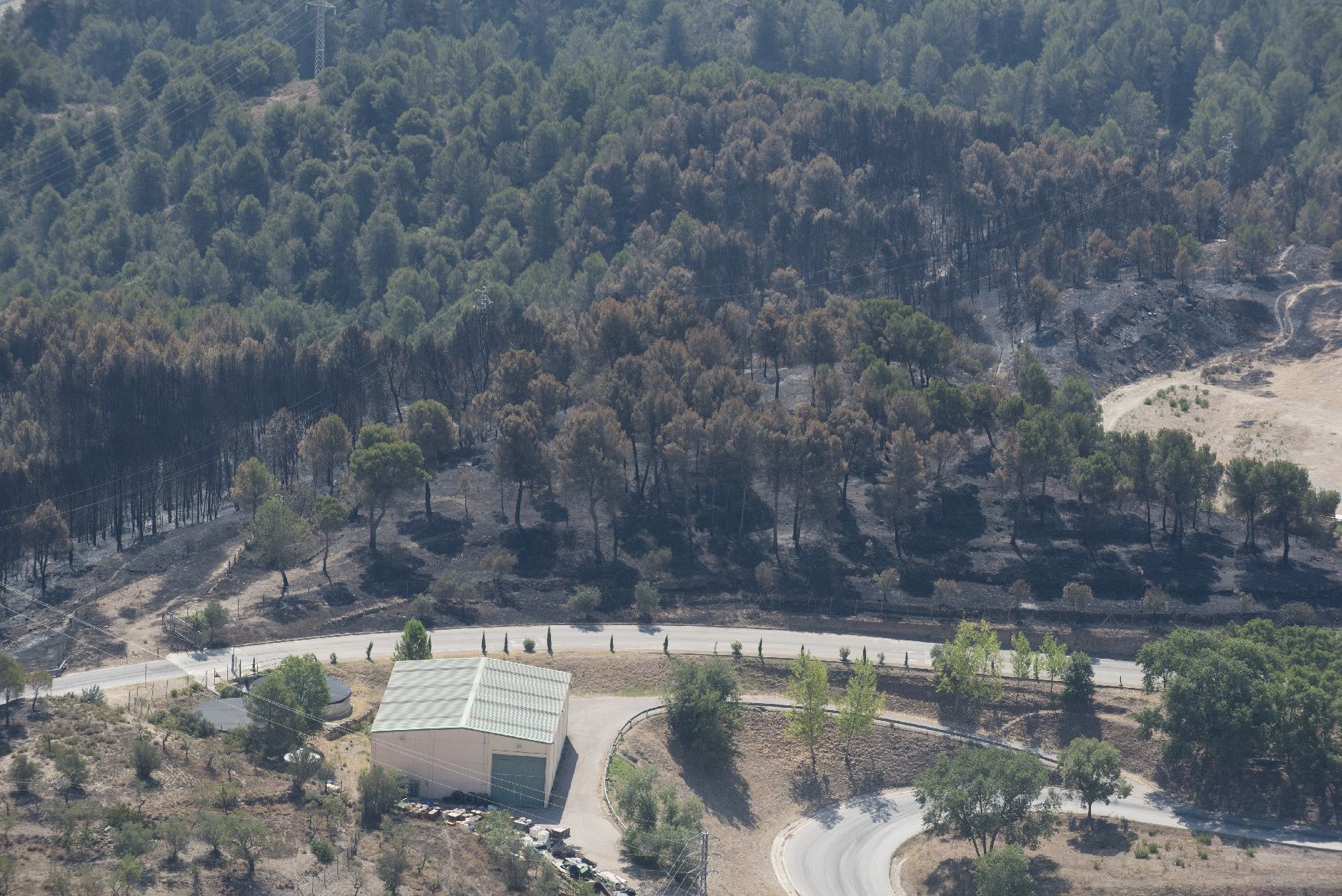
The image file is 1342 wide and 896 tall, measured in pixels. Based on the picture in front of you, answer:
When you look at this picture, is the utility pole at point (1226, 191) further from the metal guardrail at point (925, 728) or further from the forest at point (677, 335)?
the metal guardrail at point (925, 728)

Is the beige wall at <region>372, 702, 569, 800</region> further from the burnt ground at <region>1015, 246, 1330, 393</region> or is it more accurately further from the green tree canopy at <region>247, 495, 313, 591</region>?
the burnt ground at <region>1015, 246, 1330, 393</region>

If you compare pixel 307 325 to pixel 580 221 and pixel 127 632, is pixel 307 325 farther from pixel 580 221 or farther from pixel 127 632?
pixel 127 632

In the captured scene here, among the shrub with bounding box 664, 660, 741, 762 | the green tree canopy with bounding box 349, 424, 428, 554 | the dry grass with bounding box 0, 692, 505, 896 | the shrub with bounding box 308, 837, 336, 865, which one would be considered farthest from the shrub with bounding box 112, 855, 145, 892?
the green tree canopy with bounding box 349, 424, 428, 554

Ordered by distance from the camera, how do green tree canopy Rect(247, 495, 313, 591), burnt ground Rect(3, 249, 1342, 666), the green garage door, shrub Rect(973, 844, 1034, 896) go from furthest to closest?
green tree canopy Rect(247, 495, 313, 591) < burnt ground Rect(3, 249, 1342, 666) < the green garage door < shrub Rect(973, 844, 1034, 896)

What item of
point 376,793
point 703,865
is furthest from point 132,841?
A: point 703,865

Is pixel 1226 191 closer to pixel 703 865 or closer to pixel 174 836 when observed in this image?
pixel 703 865

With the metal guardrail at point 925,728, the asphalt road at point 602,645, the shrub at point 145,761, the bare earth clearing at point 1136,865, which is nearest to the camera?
the shrub at point 145,761

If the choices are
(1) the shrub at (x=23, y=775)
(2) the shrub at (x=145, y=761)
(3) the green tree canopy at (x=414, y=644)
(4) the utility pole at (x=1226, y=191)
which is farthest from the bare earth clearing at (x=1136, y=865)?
(4) the utility pole at (x=1226, y=191)
